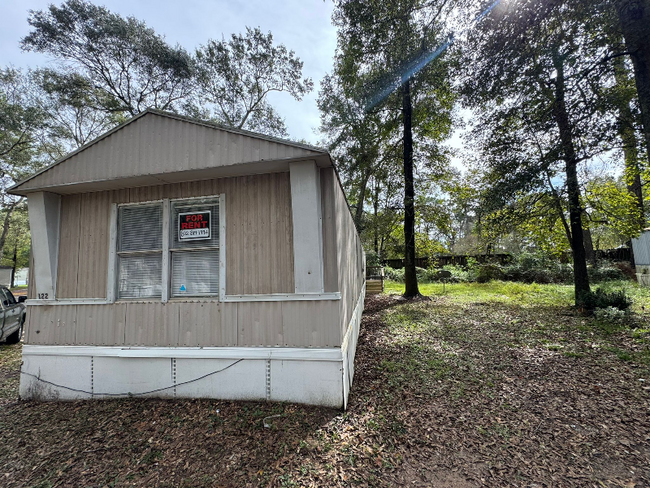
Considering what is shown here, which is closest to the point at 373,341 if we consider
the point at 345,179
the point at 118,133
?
the point at 118,133

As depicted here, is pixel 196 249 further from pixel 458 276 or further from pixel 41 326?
pixel 458 276

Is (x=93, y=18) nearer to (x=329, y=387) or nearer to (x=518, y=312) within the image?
(x=329, y=387)

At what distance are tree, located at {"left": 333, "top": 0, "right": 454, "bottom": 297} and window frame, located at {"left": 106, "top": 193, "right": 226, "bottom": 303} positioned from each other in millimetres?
7382

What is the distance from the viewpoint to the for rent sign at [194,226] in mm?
3355

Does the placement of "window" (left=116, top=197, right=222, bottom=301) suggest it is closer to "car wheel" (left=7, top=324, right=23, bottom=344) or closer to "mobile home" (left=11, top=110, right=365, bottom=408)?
"mobile home" (left=11, top=110, right=365, bottom=408)

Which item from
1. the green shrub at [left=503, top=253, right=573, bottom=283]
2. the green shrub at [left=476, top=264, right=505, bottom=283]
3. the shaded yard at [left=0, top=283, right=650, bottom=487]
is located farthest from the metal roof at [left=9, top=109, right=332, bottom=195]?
the green shrub at [left=503, top=253, right=573, bottom=283]

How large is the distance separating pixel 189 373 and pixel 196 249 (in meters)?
1.48

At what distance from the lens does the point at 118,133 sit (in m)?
3.37

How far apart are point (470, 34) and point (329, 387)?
7.22 meters

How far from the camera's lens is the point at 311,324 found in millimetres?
2998

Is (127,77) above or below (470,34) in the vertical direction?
above

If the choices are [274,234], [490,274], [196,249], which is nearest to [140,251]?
[196,249]

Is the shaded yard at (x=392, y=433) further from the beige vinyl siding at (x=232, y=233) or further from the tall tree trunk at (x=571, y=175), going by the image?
the tall tree trunk at (x=571, y=175)

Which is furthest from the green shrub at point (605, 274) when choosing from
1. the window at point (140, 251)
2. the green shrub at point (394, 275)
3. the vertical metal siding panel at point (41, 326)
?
the vertical metal siding panel at point (41, 326)
